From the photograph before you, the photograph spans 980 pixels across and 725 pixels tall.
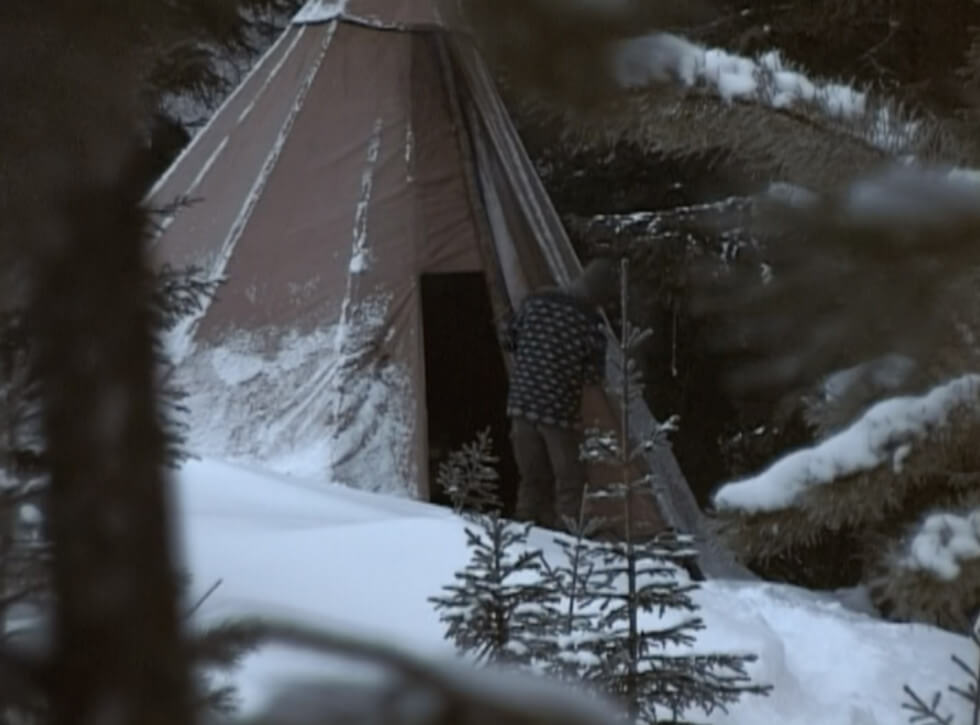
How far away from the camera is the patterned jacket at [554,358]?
6.05 meters

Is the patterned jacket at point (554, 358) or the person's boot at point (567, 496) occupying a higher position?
the patterned jacket at point (554, 358)

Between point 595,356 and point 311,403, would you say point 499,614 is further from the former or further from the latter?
point 311,403

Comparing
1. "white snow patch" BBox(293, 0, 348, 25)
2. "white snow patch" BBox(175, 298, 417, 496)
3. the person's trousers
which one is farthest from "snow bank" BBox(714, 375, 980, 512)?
"white snow patch" BBox(293, 0, 348, 25)

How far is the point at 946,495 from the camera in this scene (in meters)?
2.58

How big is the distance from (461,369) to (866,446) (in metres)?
5.12

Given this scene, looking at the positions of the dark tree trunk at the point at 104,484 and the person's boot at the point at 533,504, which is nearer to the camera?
the dark tree trunk at the point at 104,484

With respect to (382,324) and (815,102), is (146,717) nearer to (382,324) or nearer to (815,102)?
(815,102)

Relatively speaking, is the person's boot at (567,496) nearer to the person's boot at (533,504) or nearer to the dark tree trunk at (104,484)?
the person's boot at (533,504)

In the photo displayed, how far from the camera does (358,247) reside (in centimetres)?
674

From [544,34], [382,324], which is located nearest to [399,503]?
[382,324]

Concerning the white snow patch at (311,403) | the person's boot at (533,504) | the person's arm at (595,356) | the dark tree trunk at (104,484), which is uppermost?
the dark tree trunk at (104,484)

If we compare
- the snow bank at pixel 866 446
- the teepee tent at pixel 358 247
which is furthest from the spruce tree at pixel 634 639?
the teepee tent at pixel 358 247

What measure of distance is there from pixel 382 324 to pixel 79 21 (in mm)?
6336

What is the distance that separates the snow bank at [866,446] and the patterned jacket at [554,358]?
386 cm
